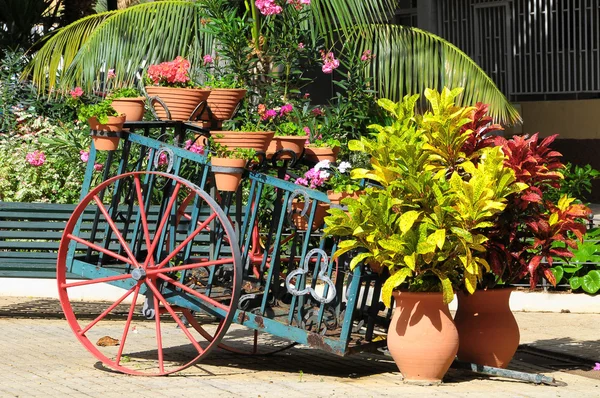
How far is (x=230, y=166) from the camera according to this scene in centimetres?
630

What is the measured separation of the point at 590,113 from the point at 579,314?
622 centimetres

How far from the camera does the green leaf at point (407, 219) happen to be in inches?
232

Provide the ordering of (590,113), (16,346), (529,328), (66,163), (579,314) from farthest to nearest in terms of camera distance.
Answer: (590,113)
(66,163)
(579,314)
(529,328)
(16,346)

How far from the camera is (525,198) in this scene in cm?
627

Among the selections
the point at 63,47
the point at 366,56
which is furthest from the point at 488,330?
the point at 63,47

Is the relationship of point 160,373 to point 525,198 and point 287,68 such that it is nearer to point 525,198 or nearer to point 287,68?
point 525,198

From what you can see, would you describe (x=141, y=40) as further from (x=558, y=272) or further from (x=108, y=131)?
(x=558, y=272)

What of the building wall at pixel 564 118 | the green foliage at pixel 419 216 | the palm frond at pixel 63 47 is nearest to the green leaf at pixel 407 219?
the green foliage at pixel 419 216

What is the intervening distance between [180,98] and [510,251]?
221 cm

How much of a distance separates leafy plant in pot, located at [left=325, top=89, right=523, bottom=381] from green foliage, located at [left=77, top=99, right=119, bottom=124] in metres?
1.55

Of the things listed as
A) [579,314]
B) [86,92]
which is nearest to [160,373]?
[579,314]

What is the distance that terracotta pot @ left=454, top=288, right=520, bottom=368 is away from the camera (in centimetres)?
643

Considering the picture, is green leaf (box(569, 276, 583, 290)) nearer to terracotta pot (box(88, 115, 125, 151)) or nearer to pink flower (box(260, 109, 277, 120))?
pink flower (box(260, 109, 277, 120))

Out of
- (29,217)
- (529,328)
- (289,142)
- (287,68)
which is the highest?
(287,68)
